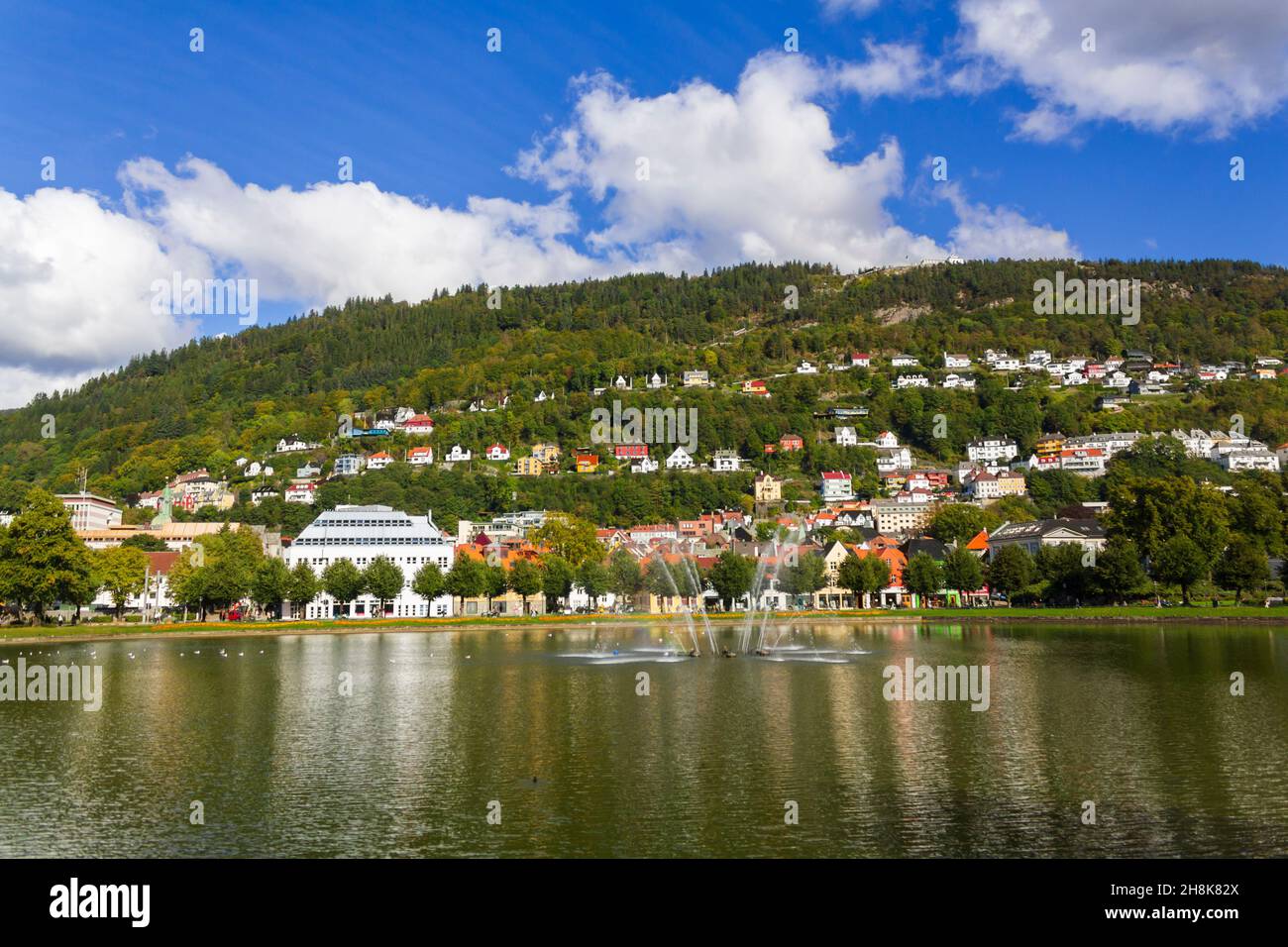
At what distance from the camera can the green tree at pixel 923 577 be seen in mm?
102312

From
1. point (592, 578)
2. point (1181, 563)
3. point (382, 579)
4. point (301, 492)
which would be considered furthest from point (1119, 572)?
point (301, 492)

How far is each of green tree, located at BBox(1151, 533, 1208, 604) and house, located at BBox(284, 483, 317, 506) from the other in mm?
140470

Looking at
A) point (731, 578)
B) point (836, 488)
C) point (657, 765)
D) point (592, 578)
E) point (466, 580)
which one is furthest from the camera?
point (836, 488)

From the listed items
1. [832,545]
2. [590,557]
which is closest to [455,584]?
Answer: [590,557]

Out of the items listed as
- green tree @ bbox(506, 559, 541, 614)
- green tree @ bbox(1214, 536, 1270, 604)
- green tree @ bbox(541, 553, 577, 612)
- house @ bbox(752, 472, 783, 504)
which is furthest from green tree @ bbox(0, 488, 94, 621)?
house @ bbox(752, 472, 783, 504)

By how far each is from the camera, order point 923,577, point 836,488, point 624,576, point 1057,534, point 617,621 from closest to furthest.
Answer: point 617,621 < point 923,577 < point 624,576 < point 1057,534 < point 836,488

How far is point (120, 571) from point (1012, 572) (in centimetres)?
8676

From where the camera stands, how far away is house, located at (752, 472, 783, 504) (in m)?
190

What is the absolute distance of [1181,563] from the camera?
7956 centimetres

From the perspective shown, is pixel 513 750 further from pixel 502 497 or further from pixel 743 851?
pixel 502 497

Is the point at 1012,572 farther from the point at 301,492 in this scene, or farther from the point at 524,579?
the point at 301,492

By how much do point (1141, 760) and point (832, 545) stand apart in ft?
336

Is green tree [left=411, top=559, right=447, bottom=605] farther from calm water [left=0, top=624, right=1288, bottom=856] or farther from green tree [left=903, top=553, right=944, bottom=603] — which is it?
calm water [left=0, top=624, right=1288, bottom=856]
